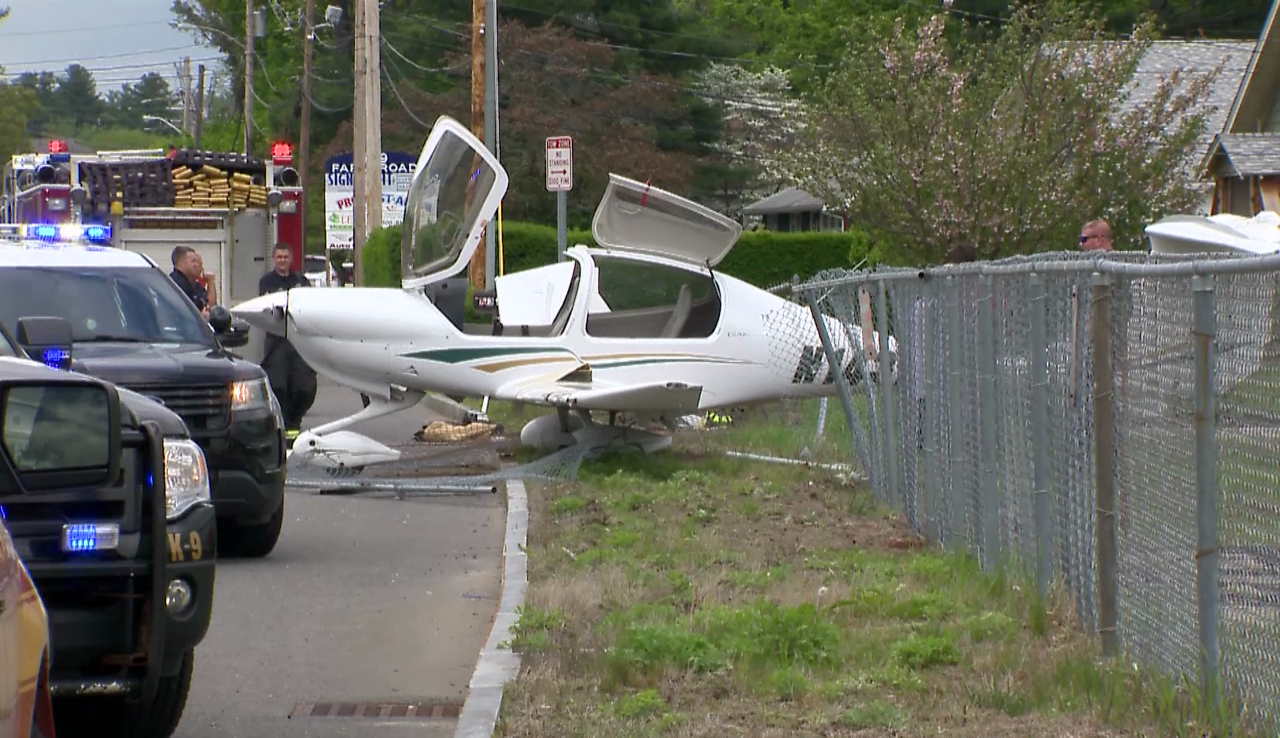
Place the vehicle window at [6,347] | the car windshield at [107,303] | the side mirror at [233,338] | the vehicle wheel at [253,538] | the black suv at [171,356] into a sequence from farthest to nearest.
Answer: the side mirror at [233,338] → the car windshield at [107,303] → the vehicle wheel at [253,538] → the black suv at [171,356] → the vehicle window at [6,347]

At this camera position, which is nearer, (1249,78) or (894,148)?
(894,148)

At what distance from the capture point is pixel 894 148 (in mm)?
21641

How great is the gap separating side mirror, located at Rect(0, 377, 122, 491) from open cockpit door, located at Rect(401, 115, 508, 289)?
31.4 feet

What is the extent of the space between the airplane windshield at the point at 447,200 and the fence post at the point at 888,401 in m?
4.10

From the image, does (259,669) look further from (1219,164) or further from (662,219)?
(1219,164)

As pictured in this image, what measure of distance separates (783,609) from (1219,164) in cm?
2525

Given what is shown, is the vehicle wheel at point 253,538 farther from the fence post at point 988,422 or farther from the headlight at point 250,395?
the fence post at point 988,422

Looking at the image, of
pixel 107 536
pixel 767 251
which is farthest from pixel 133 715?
pixel 767 251

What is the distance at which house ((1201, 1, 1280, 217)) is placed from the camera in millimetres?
29105

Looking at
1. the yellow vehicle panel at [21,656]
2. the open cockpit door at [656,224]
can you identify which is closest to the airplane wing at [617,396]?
the open cockpit door at [656,224]

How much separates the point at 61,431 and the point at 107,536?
59 cm

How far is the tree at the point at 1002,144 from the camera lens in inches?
811

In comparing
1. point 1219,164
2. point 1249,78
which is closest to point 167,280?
point 1219,164

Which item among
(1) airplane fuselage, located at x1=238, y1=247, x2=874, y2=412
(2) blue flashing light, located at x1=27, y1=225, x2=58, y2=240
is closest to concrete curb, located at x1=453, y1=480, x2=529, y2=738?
(1) airplane fuselage, located at x1=238, y1=247, x2=874, y2=412
